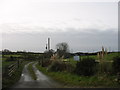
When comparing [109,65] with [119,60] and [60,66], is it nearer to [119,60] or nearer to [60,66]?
[119,60]

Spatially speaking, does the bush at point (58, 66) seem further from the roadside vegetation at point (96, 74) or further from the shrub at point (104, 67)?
the shrub at point (104, 67)

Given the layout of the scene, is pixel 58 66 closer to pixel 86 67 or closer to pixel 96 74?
pixel 86 67

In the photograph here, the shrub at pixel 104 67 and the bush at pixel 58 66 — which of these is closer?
the shrub at pixel 104 67

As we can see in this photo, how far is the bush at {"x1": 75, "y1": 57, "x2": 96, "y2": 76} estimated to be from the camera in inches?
605

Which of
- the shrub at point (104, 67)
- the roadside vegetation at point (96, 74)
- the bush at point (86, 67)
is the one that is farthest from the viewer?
→ the bush at point (86, 67)

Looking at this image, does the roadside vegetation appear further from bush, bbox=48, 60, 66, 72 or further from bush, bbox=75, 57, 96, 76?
bush, bbox=48, 60, 66, 72

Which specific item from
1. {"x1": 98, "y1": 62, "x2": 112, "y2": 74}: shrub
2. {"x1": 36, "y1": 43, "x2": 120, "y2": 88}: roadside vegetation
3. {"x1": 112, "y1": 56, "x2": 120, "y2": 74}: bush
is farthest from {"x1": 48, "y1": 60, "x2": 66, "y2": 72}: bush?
{"x1": 112, "y1": 56, "x2": 120, "y2": 74}: bush

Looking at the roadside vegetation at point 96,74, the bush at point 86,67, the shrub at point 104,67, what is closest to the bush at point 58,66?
the roadside vegetation at point 96,74

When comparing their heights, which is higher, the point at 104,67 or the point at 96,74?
the point at 104,67

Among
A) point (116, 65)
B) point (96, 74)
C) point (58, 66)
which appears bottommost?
point (58, 66)

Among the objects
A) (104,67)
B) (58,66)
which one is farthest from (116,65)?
(58,66)

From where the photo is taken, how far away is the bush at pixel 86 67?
15.4 m

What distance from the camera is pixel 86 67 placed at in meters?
15.5

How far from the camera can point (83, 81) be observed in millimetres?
13648
